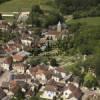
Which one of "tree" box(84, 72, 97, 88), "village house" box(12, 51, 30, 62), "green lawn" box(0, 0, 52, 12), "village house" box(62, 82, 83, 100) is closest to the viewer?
"village house" box(62, 82, 83, 100)

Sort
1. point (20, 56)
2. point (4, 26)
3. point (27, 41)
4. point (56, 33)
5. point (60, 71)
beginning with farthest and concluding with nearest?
1. point (4, 26)
2. point (56, 33)
3. point (27, 41)
4. point (20, 56)
5. point (60, 71)

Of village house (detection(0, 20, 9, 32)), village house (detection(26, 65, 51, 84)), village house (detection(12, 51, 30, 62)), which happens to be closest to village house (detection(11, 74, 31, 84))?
village house (detection(26, 65, 51, 84))

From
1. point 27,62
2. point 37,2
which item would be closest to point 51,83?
point 27,62

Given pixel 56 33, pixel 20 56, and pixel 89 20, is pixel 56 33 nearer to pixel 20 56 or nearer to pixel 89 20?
pixel 89 20

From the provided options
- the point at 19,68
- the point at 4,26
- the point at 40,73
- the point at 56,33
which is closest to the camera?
the point at 40,73

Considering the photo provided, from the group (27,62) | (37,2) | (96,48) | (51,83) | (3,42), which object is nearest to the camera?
(51,83)

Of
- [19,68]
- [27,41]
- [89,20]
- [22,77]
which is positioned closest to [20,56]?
[19,68]

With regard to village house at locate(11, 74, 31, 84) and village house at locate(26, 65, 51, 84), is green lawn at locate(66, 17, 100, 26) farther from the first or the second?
village house at locate(11, 74, 31, 84)

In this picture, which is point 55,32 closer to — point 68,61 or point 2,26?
point 2,26
